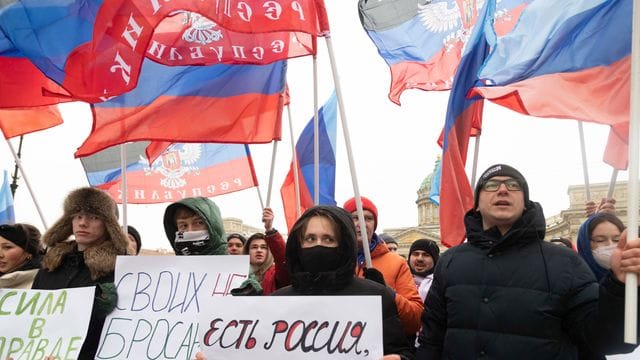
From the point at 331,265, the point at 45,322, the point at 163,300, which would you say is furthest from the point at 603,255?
the point at 45,322

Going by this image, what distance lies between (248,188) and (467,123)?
11.5ft

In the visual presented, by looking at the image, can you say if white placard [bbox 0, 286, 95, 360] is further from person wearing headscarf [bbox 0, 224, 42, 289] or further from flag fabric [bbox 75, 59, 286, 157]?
flag fabric [bbox 75, 59, 286, 157]

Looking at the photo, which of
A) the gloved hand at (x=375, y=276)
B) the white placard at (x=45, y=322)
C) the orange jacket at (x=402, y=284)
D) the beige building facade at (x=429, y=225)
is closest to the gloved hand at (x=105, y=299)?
the white placard at (x=45, y=322)

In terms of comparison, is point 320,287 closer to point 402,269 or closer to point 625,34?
point 402,269

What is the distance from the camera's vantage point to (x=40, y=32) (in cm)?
456

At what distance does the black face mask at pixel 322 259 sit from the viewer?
2666mm

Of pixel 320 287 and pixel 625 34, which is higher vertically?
pixel 625 34

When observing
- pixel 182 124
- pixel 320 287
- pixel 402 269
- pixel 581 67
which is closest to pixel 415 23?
pixel 581 67

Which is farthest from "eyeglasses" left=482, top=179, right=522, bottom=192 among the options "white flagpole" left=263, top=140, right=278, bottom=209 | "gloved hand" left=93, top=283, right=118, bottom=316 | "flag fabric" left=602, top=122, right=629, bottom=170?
"white flagpole" left=263, top=140, right=278, bottom=209

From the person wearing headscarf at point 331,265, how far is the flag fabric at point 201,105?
108 inches

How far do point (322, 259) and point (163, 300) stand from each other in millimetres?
1164

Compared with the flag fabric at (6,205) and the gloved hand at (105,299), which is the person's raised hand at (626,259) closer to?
the gloved hand at (105,299)

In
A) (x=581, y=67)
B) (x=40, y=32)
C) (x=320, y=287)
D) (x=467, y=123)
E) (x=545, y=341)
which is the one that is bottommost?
(x=545, y=341)

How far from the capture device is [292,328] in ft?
8.41
